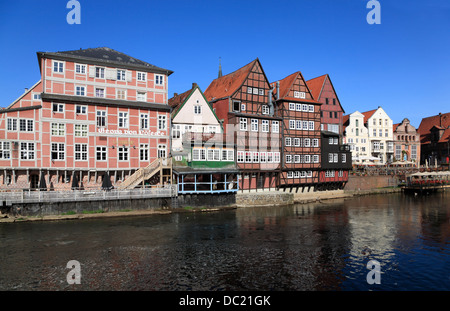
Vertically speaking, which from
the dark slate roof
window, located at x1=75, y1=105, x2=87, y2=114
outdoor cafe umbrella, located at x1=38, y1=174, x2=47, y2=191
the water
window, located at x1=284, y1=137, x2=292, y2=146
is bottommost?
the water

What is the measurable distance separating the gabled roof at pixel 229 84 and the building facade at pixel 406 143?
1800 inches

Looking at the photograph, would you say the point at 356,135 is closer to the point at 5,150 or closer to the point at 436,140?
the point at 436,140

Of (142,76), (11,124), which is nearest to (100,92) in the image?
(142,76)

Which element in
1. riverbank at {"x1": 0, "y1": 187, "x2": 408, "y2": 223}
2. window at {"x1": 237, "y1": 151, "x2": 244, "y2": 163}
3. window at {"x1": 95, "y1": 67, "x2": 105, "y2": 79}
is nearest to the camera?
riverbank at {"x1": 0, "y1": 187, "x2": 408, "y2": 223}

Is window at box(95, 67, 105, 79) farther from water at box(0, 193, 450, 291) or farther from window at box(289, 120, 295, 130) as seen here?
window at box(289, 120, 295, 130)

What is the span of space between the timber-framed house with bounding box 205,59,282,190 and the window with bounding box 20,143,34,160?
→ 2308cm

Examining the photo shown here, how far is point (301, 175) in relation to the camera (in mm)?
49281

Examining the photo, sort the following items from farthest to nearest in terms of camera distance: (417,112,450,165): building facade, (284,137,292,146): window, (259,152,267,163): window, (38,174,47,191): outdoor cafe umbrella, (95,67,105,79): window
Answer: (417,112,450,165): building facade
(284,137,292,146): window
(259,152,267,163): window
(95,67,105,79): window
(38,174,47,191): outdoor cafe umbrella

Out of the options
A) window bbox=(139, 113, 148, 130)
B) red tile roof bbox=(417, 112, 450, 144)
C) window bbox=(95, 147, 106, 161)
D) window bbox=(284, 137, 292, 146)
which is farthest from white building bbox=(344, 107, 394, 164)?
window bbox=(95, 147, 106, 161)

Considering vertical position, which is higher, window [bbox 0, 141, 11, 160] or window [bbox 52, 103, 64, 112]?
window [bbox 52, 103, 64, 112]

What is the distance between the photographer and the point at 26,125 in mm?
34062

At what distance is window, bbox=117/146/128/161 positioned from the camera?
3800 centimetres

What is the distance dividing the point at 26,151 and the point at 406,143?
7510cm
